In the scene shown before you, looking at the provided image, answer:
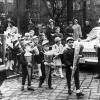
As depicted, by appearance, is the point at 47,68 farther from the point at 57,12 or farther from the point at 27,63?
the point at 57,12

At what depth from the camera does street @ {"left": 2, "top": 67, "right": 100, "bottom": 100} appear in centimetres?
984

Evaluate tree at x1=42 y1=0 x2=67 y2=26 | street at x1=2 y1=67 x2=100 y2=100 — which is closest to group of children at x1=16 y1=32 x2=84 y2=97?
street at x1=2 y1=67 x2=100 y2=100

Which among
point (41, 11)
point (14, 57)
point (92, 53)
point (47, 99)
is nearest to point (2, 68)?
point (47, 99)

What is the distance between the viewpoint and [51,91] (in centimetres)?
1069

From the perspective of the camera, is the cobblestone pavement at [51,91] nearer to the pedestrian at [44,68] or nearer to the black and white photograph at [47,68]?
the black and white photograph at [47,68]

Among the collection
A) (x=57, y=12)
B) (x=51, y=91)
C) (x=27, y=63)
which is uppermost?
(x=57, y=12)

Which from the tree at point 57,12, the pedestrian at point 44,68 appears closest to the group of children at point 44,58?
the pedestrian at point 44,68

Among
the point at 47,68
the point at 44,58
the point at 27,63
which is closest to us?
the point at 27,63

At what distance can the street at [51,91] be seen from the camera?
387 inches

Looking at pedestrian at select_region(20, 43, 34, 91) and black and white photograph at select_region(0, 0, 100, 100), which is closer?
black and white photograph at select_region(0, 0, 100, 100)

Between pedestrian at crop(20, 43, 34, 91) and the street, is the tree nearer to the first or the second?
the street

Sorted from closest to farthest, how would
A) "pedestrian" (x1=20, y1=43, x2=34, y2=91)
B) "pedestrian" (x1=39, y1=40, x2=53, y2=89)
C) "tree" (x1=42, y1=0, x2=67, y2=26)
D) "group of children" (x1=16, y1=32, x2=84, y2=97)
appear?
1. "group of children" (x1=16, y1=32, x2=84, y2=97)
2. "pedestrian" (x1=20, y1=43, x2=34, y2=91)
3. "pedestrian" (x1=39, y1=40, x2=53, y2=89)
4. "tree" (x1=42, y1=0, x2=67, y2=26)

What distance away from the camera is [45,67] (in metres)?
11.3

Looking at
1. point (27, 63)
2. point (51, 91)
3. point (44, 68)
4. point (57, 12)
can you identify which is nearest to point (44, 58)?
point (44, 68)
